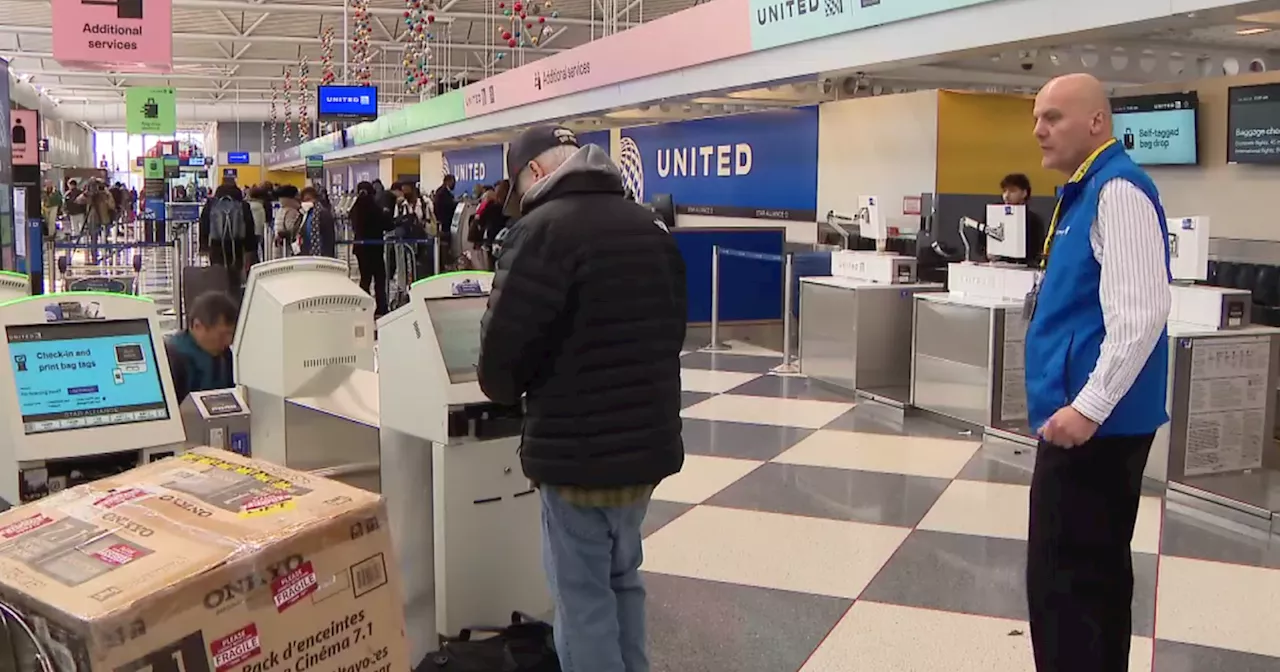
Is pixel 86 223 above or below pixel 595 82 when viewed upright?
below

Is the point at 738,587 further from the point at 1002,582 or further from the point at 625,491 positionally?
the point at 625,491

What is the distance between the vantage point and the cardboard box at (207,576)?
1.22 metres

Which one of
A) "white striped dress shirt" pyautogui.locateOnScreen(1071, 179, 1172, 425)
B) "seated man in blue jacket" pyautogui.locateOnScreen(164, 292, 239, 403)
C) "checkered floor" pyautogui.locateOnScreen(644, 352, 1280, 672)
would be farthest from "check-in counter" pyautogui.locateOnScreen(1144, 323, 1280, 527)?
"seated man in blue jacket" pyautogui.locateOnScreen(164, 292, 239, 403)

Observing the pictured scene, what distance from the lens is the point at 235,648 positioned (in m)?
1.29

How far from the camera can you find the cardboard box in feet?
3.99

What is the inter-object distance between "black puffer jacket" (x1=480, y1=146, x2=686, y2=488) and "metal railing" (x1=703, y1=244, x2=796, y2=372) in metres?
6.35

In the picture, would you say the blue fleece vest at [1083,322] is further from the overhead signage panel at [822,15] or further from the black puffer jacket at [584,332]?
the overhead signage panel at [822,15]

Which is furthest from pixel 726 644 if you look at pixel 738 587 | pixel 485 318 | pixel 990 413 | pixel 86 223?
pixel 86 223

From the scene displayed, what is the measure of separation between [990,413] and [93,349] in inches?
192

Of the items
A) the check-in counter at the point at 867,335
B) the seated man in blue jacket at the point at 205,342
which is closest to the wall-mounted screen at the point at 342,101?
the check-in counter at the point at 867,335

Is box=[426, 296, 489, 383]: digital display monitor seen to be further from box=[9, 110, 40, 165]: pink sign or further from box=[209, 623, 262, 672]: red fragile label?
box=[9, 110, 40, 165]: pink sign

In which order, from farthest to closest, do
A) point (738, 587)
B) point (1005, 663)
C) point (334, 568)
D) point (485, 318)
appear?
point (738, 587) → point (1005, 663) → point (485, 318) → point (334, 568)

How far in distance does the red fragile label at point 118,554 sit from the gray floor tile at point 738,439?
4639 mm

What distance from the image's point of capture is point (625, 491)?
236 centimetres
